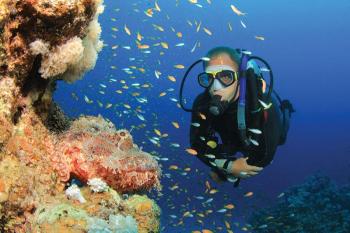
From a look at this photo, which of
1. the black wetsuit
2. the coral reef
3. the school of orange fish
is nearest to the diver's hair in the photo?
the black wetsuit

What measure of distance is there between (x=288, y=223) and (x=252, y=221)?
7.96 ft

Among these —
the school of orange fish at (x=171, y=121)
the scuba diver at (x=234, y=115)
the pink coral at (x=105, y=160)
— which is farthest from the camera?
the school of orange fish at (x=171, y=121)

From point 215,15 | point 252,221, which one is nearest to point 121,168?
point 252,221

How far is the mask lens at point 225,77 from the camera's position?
554 cm

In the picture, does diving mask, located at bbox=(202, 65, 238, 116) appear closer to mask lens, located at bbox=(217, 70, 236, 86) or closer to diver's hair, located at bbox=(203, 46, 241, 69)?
mask lens, located at bbox=(217, 70, 236, 86)

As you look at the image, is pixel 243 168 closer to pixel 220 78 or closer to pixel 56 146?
pixel 220 78

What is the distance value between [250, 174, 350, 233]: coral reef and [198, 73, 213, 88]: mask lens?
7.78 meters

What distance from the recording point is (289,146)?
54594 mm

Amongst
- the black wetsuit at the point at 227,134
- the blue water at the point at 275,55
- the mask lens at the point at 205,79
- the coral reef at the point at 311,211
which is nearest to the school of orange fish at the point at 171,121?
the black wetsuit at the point at 227,134

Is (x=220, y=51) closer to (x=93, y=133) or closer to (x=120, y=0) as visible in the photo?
(x=93, y=133)

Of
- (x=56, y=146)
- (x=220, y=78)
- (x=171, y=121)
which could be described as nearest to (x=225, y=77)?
(x=220, y=78)

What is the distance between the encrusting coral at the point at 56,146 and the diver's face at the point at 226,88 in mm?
1816

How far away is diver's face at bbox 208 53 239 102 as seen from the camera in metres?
5.53

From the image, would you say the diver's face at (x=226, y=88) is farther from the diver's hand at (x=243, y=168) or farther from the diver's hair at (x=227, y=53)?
the diver's hand at (x=243, y=168)
